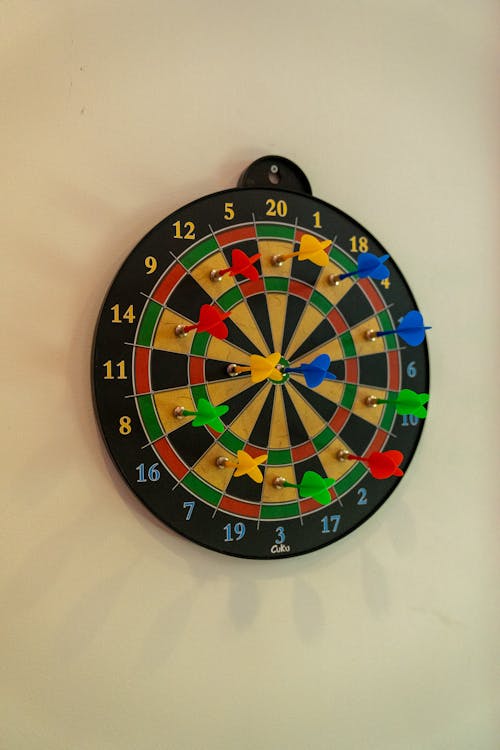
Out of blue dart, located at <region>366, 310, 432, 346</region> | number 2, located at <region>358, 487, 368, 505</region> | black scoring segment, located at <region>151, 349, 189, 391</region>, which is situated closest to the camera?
black scoring segment, located at <region>151, 349, 189, 391</region>

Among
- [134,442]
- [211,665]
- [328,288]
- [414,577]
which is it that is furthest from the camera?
[414,577]

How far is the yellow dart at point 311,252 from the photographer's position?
1568 millimetres

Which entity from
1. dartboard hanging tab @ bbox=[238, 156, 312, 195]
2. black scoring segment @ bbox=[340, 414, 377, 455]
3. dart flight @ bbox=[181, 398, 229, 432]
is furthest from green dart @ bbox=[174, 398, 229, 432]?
dartboard hanging tab @ bbox=[238, 156, 312, 195]

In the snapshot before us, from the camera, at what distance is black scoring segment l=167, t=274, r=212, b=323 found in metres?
1.58

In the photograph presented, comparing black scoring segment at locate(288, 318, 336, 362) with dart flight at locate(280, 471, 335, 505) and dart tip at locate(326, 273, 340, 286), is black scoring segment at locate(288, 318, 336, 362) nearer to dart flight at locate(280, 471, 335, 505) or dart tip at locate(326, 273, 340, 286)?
dart tip at locate(326, 273, 340, 286)

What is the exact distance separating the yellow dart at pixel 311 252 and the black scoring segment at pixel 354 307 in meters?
0.14

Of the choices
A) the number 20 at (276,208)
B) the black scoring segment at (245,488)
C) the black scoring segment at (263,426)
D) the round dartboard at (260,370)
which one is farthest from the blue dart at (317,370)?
the number 20 at (276,208)

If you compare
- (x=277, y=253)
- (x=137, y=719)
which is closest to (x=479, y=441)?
(x=277, y=253)

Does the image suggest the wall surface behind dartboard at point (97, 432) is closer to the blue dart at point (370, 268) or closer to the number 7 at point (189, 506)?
the number 7 at point (189, 506)

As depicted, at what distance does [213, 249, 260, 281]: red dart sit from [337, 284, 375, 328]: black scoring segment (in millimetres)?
244

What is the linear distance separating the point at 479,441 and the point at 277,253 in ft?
2.49

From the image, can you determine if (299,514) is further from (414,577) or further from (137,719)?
(137,719)

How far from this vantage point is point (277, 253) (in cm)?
169

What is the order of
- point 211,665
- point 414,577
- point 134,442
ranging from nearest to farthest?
1. point 134,442
2. point 211,665
3. point 414,577
